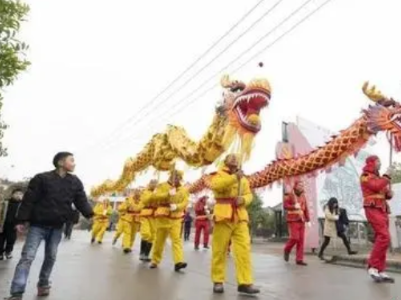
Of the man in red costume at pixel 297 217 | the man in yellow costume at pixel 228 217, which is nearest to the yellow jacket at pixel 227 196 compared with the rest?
the man in yellow costume at pixel 228 217

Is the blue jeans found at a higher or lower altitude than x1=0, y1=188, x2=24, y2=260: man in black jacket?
lower

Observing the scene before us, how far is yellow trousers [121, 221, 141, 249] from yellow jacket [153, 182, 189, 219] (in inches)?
204

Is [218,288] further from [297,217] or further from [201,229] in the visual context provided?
[201,229]

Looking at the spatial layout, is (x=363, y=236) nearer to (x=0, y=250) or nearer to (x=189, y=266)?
(x=189, y=266)

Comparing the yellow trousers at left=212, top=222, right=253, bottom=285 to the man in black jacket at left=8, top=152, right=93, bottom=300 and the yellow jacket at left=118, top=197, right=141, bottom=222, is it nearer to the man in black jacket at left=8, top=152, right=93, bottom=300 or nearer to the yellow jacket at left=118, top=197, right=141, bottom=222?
the man in black jacket at left=8, top=152, right=93, bottom=300

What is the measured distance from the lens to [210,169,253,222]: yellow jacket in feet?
24.8

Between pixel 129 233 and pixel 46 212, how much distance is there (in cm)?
1000

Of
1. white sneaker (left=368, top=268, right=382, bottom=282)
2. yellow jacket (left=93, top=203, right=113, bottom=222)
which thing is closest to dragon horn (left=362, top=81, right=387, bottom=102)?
white sneaker (left=368, top=268, right=382, bottom=282)

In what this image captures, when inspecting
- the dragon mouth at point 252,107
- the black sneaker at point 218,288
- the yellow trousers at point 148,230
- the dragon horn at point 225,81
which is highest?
the dragon horn at point 225,81

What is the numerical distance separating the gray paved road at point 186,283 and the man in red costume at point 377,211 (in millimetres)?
276

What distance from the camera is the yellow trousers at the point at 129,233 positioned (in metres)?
16.1

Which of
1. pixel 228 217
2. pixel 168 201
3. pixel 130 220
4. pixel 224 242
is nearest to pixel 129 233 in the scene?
pixel 130 220

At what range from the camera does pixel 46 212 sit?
6762mm

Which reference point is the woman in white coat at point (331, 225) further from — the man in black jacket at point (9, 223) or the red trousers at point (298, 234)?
the man in black jacket at point (9, 223)
